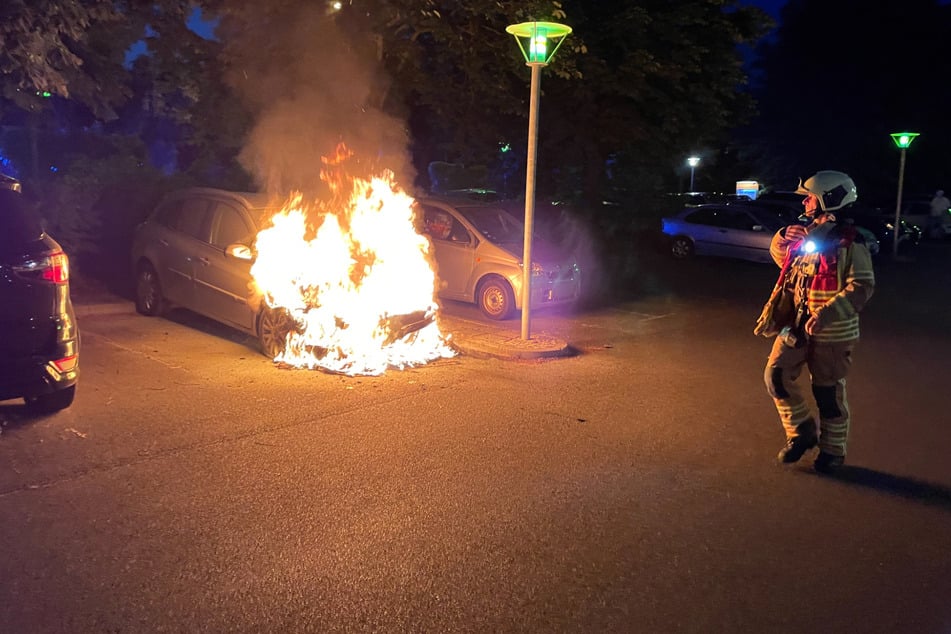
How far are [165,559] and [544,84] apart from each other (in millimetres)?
14153

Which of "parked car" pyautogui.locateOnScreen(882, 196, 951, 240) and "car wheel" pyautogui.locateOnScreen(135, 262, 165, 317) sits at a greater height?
"parked car" pyautogui.locateOnScreen(882, 196, 951, 240)

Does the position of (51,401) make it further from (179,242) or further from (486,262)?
(486,262)

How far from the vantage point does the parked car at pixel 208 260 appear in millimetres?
8523

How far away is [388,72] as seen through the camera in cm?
1271

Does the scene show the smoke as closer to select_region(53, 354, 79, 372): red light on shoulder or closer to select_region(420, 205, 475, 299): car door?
select_region(420, 205, 475, 299): car door

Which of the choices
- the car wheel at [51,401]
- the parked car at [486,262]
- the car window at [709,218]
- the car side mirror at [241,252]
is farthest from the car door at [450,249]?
the car window at [709,218]

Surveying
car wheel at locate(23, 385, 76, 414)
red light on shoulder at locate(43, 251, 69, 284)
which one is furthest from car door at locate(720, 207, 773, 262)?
red light on shoulder at locate(43, 251, 69, 284)

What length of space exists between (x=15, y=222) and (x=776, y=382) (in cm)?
556

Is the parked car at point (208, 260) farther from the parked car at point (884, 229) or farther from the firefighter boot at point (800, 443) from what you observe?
the parked car at point (884, 229)

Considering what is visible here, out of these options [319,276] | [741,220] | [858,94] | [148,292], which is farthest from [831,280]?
[858,94]

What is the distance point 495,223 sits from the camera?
1207 centimetres

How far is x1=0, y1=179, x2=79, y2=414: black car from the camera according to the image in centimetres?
547

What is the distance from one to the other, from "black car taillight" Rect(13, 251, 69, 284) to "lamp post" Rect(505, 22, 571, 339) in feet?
15.4

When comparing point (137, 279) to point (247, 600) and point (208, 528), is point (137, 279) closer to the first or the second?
point (208, 528)
